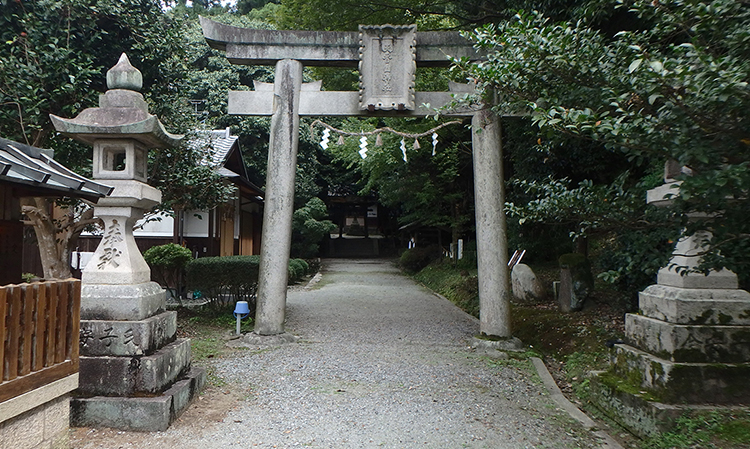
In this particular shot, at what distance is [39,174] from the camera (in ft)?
10.1

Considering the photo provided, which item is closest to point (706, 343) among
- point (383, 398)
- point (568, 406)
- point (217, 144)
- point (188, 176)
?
point (568, 406)

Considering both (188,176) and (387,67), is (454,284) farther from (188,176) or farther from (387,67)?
(188,176)

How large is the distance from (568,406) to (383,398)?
1802 mm

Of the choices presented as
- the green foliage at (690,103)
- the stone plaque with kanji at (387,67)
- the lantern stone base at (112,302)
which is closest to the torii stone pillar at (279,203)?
the stone plaque with kanji at (387,67)

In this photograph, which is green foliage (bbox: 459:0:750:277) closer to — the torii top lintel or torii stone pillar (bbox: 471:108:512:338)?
torii stone pillar (bbox: 471:108:512:338)

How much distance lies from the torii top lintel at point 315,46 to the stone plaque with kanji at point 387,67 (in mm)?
210

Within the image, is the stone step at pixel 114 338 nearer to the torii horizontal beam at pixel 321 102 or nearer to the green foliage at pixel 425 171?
the torii horizontal beam at pixel 321 102

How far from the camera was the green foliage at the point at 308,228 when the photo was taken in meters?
21.0

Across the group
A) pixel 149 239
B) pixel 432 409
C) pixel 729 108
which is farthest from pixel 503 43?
pixel 149 239

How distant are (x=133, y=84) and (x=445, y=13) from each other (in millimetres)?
6777

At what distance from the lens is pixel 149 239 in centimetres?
1334

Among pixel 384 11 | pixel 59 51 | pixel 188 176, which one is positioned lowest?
pixel 188 176

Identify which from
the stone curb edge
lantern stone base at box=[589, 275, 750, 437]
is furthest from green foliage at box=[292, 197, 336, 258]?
lantern stone base at box=[589, 275, 750, 437]

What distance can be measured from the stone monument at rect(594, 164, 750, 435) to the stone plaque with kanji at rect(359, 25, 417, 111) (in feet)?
13.4
